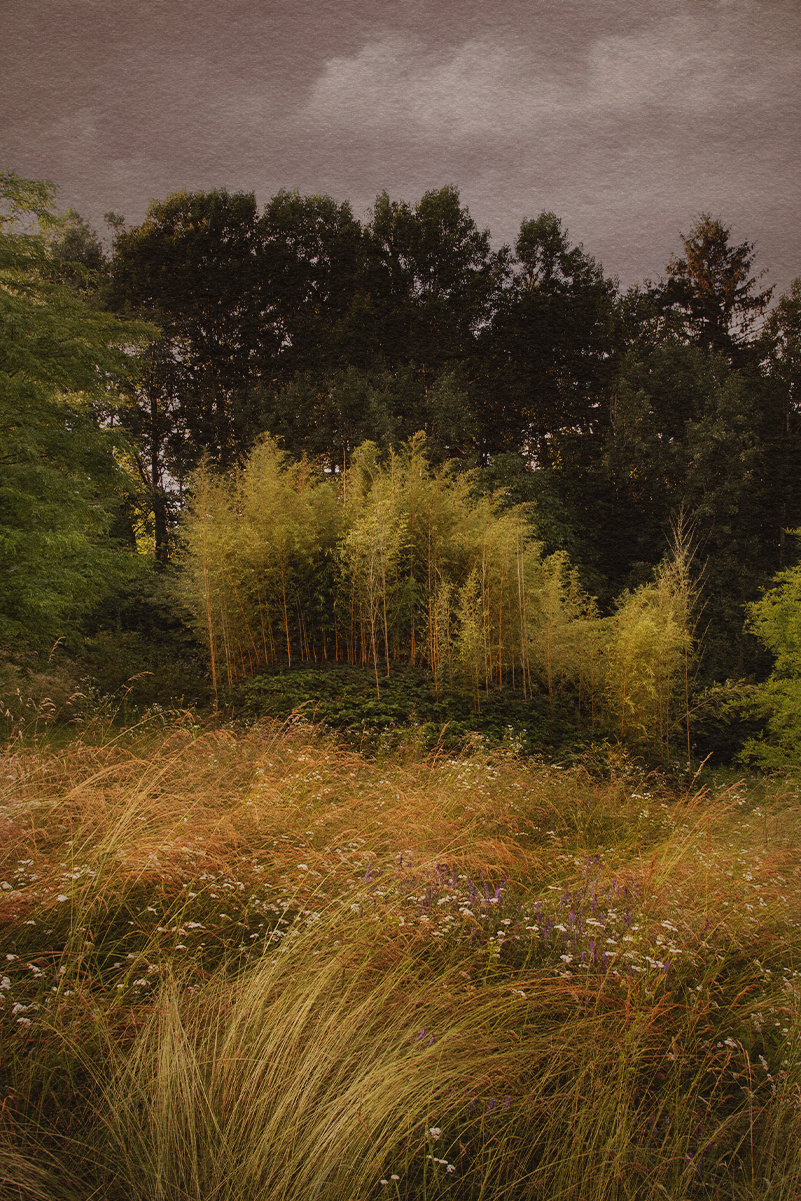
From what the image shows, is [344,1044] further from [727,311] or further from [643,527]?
[727,311]

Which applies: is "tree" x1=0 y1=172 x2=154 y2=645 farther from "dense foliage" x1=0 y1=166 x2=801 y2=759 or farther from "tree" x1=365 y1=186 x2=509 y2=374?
"tree" x1=365 y1=186 x2=509 y2=374

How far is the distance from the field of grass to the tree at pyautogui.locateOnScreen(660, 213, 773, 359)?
1794 centimetres

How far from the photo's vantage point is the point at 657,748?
23.3ft

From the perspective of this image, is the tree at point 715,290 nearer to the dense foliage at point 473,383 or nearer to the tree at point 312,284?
the dense foliage at point 473,383

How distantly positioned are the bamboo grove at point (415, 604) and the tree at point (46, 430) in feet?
5.89

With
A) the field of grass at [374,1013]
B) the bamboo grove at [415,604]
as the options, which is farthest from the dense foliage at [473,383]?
the field of grass at [374,1013]

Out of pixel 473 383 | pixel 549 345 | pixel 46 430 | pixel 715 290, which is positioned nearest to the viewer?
pixel 46 430

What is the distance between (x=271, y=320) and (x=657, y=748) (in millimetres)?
14077

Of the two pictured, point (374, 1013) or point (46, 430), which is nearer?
point (374, 1013)

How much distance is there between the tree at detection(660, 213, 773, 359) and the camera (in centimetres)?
1694

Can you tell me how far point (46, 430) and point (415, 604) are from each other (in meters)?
4.67

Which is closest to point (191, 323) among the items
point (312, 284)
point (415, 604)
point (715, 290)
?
point (312, 284)

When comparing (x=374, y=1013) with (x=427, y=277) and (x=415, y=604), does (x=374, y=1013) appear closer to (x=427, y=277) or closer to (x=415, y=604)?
(x=415, y=604)

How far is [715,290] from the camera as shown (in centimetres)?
1716
